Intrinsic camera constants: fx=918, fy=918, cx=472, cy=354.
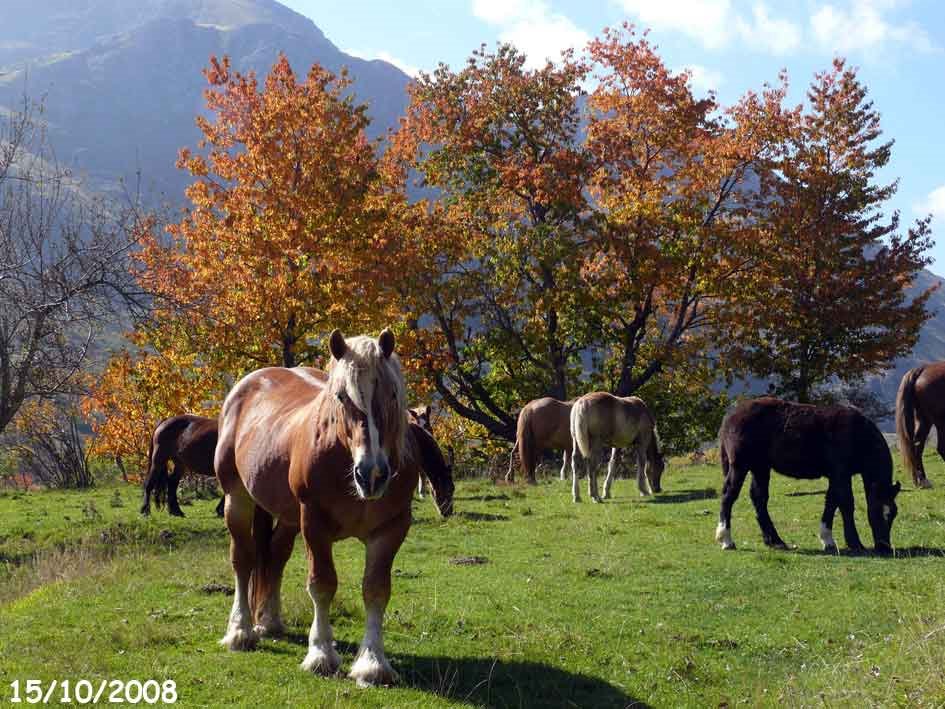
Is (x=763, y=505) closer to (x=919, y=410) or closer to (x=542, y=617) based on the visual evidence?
(x=542, y=617)

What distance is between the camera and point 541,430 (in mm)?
22203

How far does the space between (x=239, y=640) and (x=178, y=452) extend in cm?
952

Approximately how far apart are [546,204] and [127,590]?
73.0 feet

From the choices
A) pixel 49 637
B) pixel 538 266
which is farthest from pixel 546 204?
pixel 49 637

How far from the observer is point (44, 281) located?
14039 mm

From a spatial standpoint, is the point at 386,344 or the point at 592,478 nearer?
the point at 386,344

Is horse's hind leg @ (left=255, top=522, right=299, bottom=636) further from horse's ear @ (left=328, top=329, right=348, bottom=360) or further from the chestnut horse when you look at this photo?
the chestnut horse

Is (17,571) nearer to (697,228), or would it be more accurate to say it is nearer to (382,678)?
(382,678)

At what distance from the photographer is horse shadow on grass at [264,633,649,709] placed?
6301 mm

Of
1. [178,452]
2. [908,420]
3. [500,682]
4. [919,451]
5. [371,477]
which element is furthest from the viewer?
[919,451]

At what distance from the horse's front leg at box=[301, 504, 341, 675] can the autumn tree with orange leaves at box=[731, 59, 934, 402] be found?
Answer: 24633mm

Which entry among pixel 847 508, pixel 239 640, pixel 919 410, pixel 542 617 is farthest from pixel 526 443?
pixel 239 640

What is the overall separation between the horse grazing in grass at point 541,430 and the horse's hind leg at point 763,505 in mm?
9843

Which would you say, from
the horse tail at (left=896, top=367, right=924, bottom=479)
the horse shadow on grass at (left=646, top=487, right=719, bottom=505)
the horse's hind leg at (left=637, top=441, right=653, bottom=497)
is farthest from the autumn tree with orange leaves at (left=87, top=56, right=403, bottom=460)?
the horse tail at (left=896, top=367, right=924, bottom=479)
